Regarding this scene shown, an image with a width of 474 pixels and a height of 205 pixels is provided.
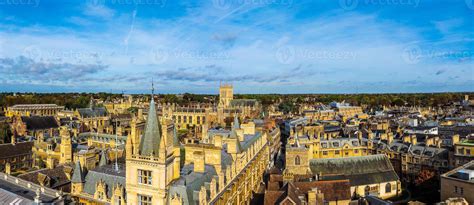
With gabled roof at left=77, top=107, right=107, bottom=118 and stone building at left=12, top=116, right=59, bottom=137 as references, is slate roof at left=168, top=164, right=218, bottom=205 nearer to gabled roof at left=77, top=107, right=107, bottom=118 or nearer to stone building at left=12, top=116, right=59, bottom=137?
stone building at left=12, top=116, right=59, bottom=137

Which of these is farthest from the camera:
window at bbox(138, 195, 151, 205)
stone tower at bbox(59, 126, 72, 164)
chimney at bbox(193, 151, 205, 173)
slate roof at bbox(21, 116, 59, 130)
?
slate roof at bbox(21, 116, 59, 130)

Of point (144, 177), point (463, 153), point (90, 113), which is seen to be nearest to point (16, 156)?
point (144, 177)

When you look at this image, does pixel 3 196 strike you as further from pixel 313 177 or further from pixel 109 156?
pixel 313 177

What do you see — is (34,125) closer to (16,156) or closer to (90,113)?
(90,113)

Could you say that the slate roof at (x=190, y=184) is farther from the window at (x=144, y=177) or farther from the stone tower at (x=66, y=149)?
the stone tower at (x=66, y=149)

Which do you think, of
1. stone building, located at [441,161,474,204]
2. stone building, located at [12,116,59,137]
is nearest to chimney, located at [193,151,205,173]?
stone building, located at [441,161,474,204]

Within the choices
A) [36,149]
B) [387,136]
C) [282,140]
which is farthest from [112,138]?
[387,136]
